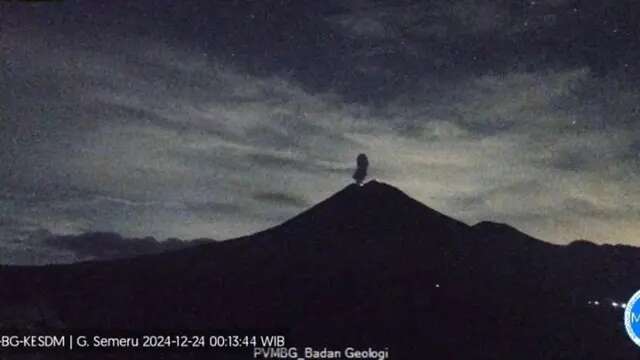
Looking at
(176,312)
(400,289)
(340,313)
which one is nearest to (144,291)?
(176,312)

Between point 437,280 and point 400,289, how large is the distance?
3.43 meters

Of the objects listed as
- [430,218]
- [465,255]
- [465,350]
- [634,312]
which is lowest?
[465,350]

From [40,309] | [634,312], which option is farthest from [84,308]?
[634,312]

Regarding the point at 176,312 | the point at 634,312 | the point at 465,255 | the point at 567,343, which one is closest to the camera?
the point at 634,312

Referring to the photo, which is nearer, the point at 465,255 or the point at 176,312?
the point at 176,312

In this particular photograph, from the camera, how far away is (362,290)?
3034 centimetres

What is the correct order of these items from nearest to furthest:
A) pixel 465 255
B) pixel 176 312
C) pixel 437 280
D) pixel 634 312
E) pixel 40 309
Answer: pixel 634 312 → pixel 40 309 → pixel 176 312 → pixel 437 280 → pixel 465 255

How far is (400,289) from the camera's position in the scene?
1208 inches

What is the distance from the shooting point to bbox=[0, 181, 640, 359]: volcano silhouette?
84.9 ft

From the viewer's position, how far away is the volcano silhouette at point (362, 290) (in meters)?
25.9

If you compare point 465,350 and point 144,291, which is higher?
point 144,291

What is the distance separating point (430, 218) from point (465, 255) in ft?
13.1

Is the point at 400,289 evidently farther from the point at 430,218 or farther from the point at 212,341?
the point at 212,341

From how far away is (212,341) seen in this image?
45.8 ft
